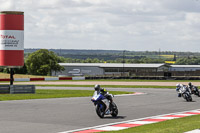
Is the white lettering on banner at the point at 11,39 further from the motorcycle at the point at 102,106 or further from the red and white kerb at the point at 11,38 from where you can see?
the motorcycle at the point at 102,106

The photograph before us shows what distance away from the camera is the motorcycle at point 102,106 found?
739 inches

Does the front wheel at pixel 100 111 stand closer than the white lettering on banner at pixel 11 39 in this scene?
Yes

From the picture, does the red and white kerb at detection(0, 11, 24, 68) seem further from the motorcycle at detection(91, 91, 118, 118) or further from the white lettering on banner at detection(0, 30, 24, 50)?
the motorcycle at detection(91, 91, 118, 118)

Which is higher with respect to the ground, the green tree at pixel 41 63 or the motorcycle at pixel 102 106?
the green tree at pixel 41 63

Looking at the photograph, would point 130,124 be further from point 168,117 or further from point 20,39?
point 20,39

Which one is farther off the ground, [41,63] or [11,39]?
[41,63]

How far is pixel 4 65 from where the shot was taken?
42.7m

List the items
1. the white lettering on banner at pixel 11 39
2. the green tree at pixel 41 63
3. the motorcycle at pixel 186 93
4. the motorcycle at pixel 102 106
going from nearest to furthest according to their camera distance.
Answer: the motorcycle at pixel 102 106 → the motorcycle at pixel 186 93 → the white lettering on banner at pixel 11 39 → the green tree at pixel 41 63

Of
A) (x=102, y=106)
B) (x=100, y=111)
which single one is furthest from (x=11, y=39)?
(x=100, y=111)

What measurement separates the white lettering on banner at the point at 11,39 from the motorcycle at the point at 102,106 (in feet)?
77.5

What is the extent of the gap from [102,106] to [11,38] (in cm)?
2399

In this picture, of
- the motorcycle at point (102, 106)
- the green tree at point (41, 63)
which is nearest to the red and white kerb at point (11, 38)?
the motorcycle at point (102, 106)

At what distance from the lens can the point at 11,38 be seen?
41.3 meters

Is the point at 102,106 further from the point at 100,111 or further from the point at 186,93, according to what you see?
the point at 186,93
